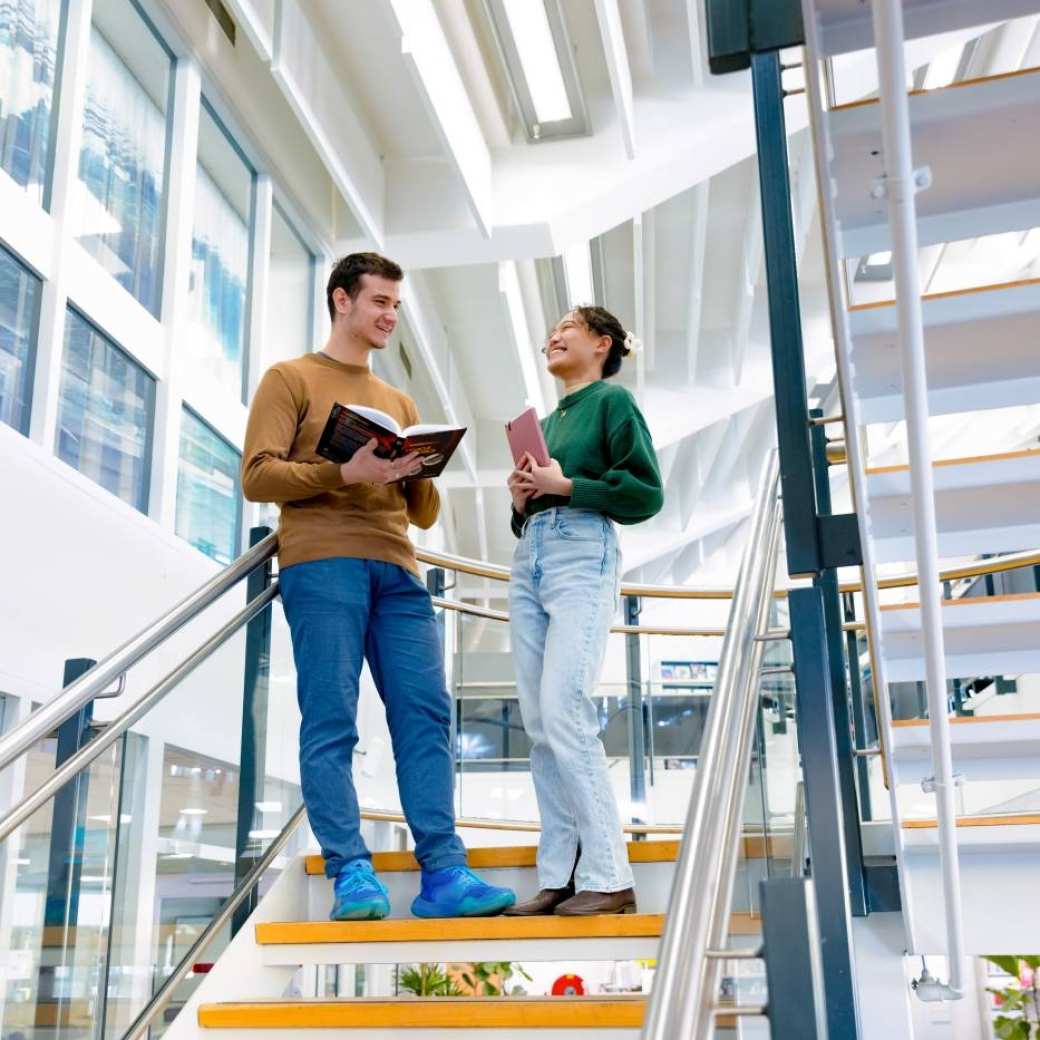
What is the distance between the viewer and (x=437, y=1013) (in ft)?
8.20

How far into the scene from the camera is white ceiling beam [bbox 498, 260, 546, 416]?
8.61 m

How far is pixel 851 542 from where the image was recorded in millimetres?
3090

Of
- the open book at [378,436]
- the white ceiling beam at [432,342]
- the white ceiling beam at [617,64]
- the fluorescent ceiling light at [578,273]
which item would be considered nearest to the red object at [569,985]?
the white ceiling beam at [432,342]

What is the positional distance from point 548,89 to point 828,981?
5314 mm

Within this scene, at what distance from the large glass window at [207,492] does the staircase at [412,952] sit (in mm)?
2924

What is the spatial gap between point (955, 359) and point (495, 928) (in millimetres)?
1609

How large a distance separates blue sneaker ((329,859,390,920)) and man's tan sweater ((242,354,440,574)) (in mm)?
705

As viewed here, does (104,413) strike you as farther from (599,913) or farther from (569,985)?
(569,985)

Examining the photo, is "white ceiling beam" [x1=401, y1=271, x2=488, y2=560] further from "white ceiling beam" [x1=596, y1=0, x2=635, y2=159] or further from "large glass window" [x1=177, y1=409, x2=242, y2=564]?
"large glass window" [x1=177, y1=409, x2=242, y2=564]

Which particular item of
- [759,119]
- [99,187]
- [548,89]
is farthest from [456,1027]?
[548,89]

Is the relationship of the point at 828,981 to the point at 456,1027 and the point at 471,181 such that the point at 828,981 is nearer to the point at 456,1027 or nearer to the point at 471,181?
the point at 456,1027

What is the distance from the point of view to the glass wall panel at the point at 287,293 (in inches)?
293

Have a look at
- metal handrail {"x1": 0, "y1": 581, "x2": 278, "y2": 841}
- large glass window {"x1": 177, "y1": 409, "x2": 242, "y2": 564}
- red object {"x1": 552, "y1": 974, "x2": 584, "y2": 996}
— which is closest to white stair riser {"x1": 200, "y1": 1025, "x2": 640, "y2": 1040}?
metal handrail {"x1": 0, "y1": 581, "x2": 278, "y2": 841}

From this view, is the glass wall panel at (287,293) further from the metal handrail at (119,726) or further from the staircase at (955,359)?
the staircase at (955,359)
